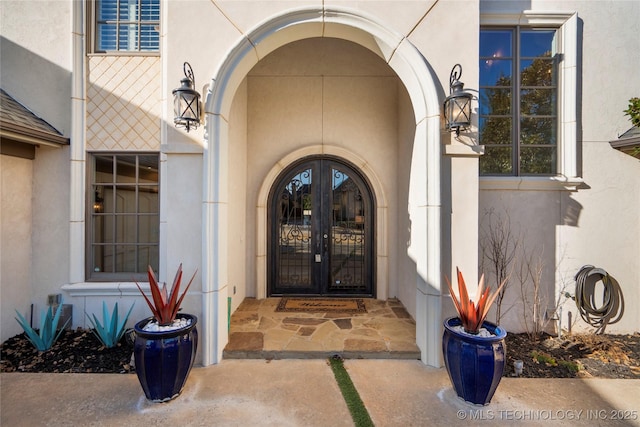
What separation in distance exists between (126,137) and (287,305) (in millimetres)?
3641

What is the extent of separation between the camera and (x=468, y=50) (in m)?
3.52

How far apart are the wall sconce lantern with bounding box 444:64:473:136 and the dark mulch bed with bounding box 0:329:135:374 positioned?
15.6 ft

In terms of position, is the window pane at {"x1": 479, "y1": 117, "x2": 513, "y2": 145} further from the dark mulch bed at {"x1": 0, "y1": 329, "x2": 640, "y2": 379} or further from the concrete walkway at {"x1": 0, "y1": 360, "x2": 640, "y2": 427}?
the concrete walkway at {"x1": 0, "y1": 360, "x2": 640, "y2": 427}

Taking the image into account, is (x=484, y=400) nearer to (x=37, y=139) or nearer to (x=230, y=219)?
(x=230, y=219)

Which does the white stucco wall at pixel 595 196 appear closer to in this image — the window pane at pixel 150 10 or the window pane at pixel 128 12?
the window pane at pixel 150 10

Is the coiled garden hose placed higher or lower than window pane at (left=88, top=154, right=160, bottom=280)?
lower

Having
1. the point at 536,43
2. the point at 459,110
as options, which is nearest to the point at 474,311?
the point at 459,110

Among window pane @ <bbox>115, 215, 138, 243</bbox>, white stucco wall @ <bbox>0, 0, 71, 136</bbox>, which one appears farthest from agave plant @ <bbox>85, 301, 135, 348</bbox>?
white stucco wall @ <bbox>0, 0, 71, 136</bbox>

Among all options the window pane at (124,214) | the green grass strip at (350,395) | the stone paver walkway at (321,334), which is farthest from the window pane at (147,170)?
the green grass strip at (350,395)

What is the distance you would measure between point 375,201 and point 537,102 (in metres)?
2.92

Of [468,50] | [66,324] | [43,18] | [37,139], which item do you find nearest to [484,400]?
[468,50]

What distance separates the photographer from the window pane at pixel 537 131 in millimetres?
4434

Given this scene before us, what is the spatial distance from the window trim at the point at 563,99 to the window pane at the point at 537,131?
14 centimetres

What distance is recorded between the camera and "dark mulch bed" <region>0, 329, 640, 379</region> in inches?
134
